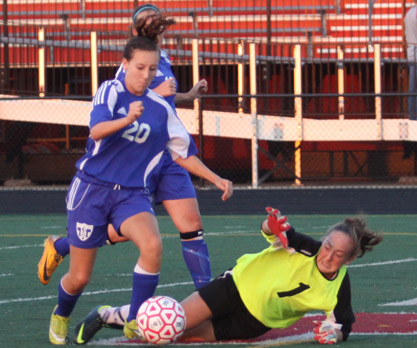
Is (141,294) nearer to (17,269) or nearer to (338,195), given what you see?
(17,269)

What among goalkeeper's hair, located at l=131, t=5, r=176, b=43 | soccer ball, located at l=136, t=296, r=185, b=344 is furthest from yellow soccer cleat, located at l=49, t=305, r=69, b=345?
goalkeeper's hair, located at l=131, t=5, r=176, b=43

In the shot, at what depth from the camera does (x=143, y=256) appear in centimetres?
551

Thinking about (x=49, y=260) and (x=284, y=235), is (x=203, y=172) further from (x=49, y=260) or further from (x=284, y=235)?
(x=49, y=260)

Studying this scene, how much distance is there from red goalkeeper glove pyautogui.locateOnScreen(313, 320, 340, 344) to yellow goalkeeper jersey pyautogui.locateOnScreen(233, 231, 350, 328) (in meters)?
0.08

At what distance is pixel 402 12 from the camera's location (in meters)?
20.5

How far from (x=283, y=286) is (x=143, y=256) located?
73 centimetres

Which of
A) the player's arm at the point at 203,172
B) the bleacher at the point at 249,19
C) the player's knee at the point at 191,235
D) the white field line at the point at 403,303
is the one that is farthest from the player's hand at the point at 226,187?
the bleacher at the point at 249,19

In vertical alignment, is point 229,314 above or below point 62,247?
below

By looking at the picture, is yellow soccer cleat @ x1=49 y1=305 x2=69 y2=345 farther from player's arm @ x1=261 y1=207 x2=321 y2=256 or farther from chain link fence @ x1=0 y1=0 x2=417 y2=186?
chain link fence @ x1=0 y1=0 x2=417 y2=186

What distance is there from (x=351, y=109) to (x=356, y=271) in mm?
9614

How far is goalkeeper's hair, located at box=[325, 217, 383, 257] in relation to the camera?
5445mm

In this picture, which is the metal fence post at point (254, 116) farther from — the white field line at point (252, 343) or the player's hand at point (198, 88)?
the white field line at point (252, 343)

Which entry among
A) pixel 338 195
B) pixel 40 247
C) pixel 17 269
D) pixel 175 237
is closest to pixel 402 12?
pixel 338 195

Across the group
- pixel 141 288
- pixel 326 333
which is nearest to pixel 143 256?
pixel 141 288
